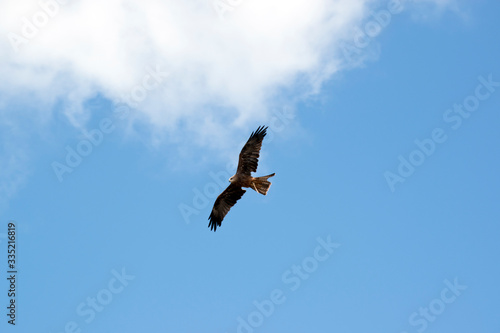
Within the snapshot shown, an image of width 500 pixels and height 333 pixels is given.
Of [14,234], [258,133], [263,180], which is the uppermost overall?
[14,234]

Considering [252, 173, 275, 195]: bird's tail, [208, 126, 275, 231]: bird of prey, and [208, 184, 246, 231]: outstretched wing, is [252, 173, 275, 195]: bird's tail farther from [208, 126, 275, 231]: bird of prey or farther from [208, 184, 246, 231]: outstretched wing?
[208, 184, 246, 231]: outstretched wing

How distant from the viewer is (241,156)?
22172 mm

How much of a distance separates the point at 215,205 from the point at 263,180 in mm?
2831

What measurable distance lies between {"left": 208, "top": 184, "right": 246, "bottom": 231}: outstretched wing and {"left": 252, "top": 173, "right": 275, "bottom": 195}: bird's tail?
1025 mm

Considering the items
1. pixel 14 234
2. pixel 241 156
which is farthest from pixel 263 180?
pixel 14 234

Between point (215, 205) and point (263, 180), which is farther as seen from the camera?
point (215, 205)

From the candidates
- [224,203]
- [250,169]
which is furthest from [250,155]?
[224,203]

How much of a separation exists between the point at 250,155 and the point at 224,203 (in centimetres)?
247

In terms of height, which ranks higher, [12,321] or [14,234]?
[14,234]

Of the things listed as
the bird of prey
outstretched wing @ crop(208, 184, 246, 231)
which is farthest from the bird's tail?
outstretched wing @ crop(208, 184, 246, 231)

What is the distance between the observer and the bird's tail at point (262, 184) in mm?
21844

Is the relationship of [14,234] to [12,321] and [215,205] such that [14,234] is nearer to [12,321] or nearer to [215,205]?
[12,321]

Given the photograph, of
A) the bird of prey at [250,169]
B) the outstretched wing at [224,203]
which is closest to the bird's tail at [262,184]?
the bird of prey at [250,169]

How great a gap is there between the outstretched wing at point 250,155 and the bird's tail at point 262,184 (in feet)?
1.64
